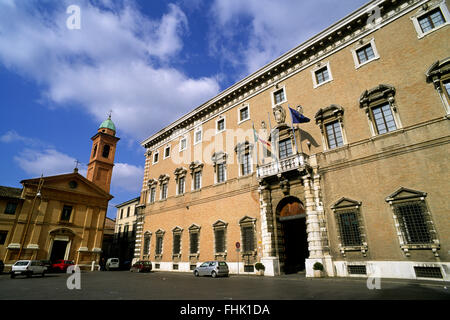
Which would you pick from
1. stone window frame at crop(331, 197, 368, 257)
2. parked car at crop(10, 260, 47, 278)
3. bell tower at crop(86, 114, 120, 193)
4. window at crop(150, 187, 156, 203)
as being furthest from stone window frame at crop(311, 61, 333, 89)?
bell tower at crop(86, 114, 120, 193)

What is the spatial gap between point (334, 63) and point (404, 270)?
1481 centimetres

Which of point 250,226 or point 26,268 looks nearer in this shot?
point 250,226

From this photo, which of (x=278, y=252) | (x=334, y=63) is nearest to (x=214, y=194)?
(x=278, y=252)

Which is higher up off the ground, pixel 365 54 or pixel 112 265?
pixel 365 54

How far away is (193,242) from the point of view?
25781 mm

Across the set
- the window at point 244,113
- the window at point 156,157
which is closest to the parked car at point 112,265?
the window at point 156,157

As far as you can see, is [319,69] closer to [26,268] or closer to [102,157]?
[26,268]

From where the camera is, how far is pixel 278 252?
19203mm

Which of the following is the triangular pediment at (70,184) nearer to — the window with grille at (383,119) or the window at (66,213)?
the window at (66,213)

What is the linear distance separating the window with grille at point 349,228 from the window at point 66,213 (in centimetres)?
3525

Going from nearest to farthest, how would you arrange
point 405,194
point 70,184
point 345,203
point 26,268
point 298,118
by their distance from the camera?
point 405,194
point 345,203
point 298,118
point 26,268
point 70,184

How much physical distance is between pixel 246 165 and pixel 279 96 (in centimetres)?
701

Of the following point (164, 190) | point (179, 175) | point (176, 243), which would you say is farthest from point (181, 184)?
point (176, 243)
